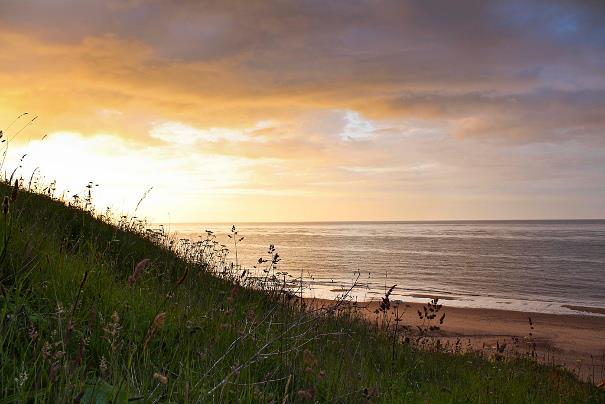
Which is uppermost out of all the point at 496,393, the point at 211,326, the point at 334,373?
the point at 211,326

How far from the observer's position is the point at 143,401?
2.76 m

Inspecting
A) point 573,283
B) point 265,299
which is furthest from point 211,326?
point 573,283

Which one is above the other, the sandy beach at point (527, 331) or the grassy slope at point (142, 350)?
the grassy slope at point (142, 350)

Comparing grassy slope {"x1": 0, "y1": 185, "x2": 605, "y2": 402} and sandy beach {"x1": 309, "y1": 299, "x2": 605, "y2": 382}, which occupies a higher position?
grassy slope {"x1": 0, "y1": 185, "x2": 605, "y2": 402}

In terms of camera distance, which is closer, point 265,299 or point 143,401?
point 143,401

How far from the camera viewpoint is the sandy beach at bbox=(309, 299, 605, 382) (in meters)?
16.2

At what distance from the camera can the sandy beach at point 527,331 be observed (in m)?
16.2

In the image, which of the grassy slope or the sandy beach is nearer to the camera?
the grassy slope

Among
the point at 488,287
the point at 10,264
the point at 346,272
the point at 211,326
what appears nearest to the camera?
the point at 10,264

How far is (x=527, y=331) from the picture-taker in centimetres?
1958

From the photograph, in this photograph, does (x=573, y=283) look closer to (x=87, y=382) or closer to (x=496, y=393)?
(x=496, y=393)

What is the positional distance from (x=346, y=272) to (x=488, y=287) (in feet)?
34.9

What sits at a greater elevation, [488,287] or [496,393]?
[496,393]

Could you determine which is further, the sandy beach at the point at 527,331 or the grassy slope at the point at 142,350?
the sandy beach at the point at 527,331
